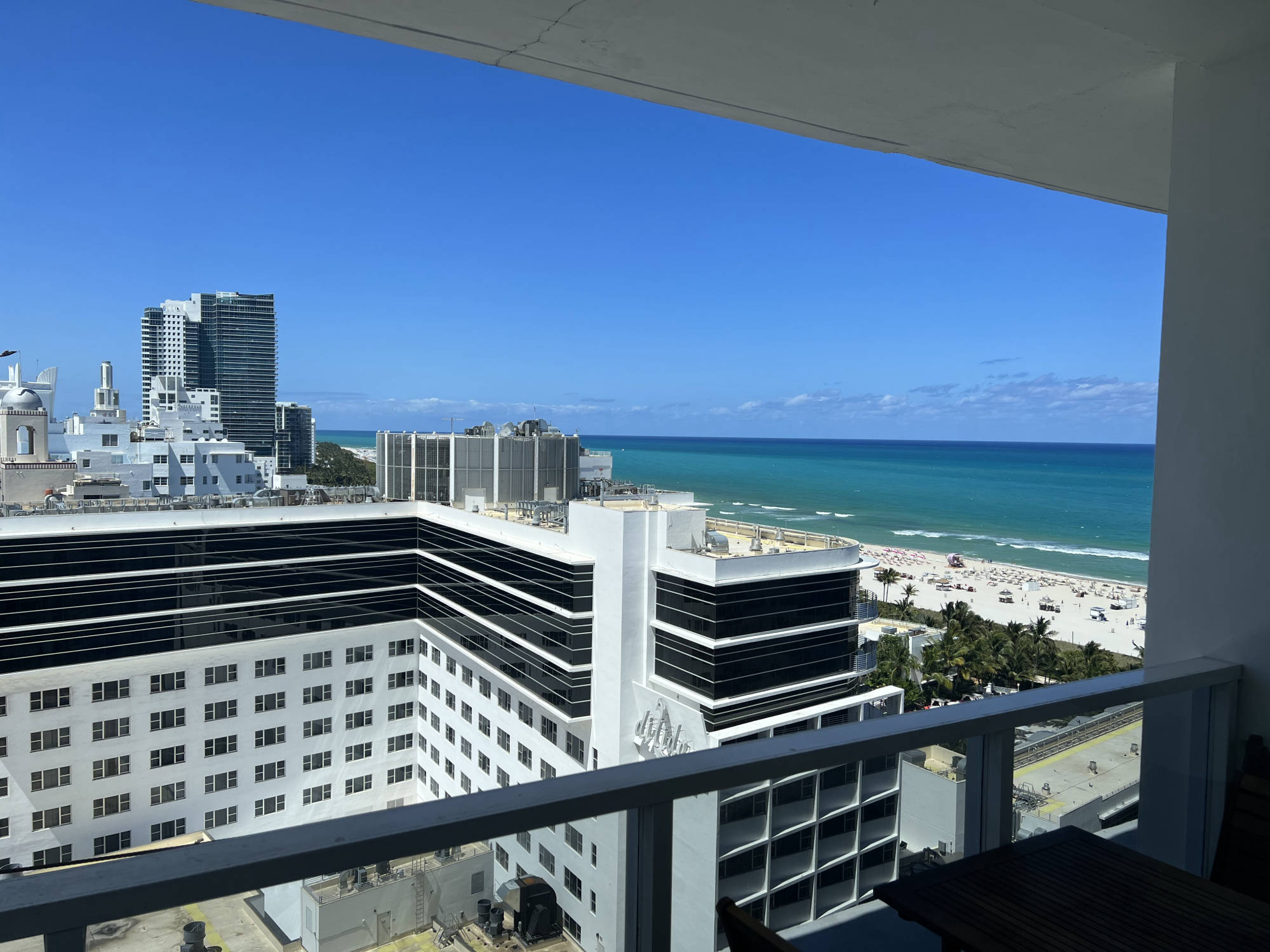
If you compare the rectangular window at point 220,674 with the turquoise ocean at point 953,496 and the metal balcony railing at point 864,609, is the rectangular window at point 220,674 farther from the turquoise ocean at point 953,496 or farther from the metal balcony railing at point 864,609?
the turquoise ocean at point 953,496

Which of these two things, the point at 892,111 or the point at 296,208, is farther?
the point at 296,208

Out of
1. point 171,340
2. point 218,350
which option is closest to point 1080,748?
point 218,350

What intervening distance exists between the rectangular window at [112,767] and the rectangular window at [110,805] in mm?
513

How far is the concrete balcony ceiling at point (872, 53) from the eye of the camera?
1568 mm

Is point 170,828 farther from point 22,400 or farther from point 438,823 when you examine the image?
point 438,823

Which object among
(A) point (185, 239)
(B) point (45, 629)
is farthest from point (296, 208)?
(B) point (45, 629)

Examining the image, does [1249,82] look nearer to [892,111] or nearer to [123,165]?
[892,111]

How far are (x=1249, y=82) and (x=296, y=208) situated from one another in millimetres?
84610

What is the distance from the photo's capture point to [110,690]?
61.4 feet

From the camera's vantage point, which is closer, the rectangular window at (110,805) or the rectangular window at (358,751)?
the rectangular window at (110,805)

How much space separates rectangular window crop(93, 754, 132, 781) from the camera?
18.3m

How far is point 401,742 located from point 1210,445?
936 inches

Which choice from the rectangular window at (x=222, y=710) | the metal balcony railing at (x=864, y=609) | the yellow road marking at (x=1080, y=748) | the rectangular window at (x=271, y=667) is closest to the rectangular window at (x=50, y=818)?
the rectangular window at (x=222, y=710)

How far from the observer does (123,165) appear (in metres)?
67.8
